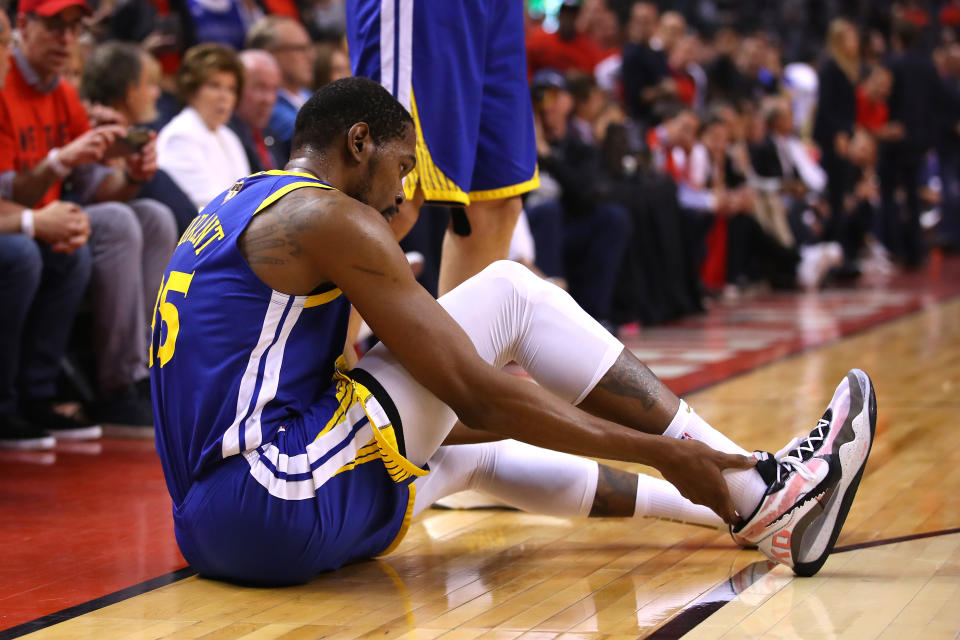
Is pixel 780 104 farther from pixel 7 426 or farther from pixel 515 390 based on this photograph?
pixel 515 390

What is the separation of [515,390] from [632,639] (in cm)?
41

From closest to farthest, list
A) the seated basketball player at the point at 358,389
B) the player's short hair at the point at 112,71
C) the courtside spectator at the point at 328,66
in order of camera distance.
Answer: the seated basketball player at the point at 358,389, the player's short hair at the point at 112,71, the courtside spectator at the point at 328,66

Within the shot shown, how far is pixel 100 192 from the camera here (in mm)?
3936

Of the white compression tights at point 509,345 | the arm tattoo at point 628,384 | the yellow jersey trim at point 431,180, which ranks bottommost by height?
the arm tattoo at point 628,384

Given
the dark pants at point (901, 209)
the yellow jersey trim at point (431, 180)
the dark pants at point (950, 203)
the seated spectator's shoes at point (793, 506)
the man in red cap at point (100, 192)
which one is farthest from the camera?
the dark pants at point (950, 203)

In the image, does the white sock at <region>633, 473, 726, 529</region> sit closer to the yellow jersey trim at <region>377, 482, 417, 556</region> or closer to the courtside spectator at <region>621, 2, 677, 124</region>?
the yellow jersey trim at <region>377, 482, 417, 556</region>

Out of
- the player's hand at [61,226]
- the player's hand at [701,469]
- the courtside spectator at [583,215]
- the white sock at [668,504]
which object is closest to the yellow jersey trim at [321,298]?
the player's hand at [701,469]

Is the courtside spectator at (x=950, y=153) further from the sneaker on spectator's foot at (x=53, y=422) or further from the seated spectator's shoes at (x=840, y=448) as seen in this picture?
the seated spectator's shoes at (x=840, y=448)

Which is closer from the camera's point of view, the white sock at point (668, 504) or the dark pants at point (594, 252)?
Answer: the white sock at point (668, 504)

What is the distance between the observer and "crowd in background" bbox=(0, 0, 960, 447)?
3678mm

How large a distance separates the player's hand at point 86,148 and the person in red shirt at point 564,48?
5.23m

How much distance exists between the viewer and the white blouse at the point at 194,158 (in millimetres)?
4316

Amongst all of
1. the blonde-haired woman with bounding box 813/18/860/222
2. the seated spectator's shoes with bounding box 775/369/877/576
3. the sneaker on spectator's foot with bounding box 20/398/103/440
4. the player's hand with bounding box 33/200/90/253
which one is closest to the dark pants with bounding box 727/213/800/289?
the blonde-haired woman with bounding box 813/18/860/222

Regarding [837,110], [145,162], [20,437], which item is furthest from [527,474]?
[837,110]
